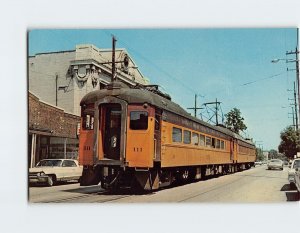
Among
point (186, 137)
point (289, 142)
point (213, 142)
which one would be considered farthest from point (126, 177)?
point (213, 142)

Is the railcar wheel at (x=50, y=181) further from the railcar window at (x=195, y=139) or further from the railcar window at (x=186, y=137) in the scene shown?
the railcar window at (x=195, y=139)

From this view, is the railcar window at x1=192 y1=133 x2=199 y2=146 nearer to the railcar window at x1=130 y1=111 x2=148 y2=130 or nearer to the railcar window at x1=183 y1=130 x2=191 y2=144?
the railcar window at x1=183 y1=130 x2=191 y2=144

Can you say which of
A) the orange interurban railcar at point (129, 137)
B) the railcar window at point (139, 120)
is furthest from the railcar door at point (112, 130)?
the railcar window at point (139, 120)

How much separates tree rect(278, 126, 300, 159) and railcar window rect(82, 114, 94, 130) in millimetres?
4623

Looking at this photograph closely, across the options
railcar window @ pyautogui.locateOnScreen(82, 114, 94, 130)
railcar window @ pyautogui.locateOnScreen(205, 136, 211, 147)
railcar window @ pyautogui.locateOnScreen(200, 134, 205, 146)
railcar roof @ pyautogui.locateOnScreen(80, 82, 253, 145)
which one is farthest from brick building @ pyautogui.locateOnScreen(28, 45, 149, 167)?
railcar window @ pyautogui.locateOnScreen(205, 136, 211, 147)

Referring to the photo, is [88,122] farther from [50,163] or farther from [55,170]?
[55,170]

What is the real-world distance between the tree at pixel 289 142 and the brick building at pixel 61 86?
145 inches

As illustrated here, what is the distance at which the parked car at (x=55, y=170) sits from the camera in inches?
469

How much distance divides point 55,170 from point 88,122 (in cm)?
314

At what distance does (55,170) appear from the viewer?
13.0 metres
